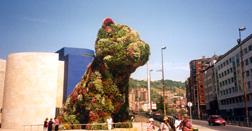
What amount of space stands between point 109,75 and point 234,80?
4616cm

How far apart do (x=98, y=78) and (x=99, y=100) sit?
1691mm

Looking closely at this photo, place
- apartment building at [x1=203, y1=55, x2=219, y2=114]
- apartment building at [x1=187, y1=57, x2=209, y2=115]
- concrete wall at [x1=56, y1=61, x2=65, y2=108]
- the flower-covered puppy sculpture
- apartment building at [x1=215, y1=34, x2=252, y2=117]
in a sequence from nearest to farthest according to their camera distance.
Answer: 1. the flower-covered puppy sculpture
2. concrete wall at [x1=56, y1=61, x2=65, y2=108]
3. apartment building at [x1=215, y1=34, x2=252, y2=117]
4. apartment building at [x1=203, y1=55, x2=219, y2=114]
5. apartment building at [x1=187, y1=57, x2=209, y2=115]

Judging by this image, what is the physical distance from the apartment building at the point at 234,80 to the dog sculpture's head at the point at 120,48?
3613 centimetres

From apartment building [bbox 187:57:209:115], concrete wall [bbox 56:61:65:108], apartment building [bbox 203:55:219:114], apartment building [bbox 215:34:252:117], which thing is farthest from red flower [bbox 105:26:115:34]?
apartment building [bbox 187:57:209:115]

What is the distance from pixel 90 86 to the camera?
56.0 ft

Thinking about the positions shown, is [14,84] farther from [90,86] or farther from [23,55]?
[90,86]

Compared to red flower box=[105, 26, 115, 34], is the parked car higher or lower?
lower

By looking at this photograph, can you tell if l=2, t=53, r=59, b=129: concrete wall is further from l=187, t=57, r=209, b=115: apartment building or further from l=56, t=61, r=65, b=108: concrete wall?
l=187, t=57, r=209, b=115: apartment building

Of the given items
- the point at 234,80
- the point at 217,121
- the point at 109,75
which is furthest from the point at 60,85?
the point at 234,80

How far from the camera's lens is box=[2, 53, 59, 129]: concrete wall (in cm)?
3044

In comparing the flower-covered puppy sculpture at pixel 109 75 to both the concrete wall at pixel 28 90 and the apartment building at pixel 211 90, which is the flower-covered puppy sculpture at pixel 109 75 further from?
the apartment building at pixel 211 90

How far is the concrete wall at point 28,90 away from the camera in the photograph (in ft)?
99.9

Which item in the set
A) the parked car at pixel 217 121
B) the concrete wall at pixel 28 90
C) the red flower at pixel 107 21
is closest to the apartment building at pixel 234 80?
the parked car at pixel 217 121

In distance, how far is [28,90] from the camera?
30.8 meters
